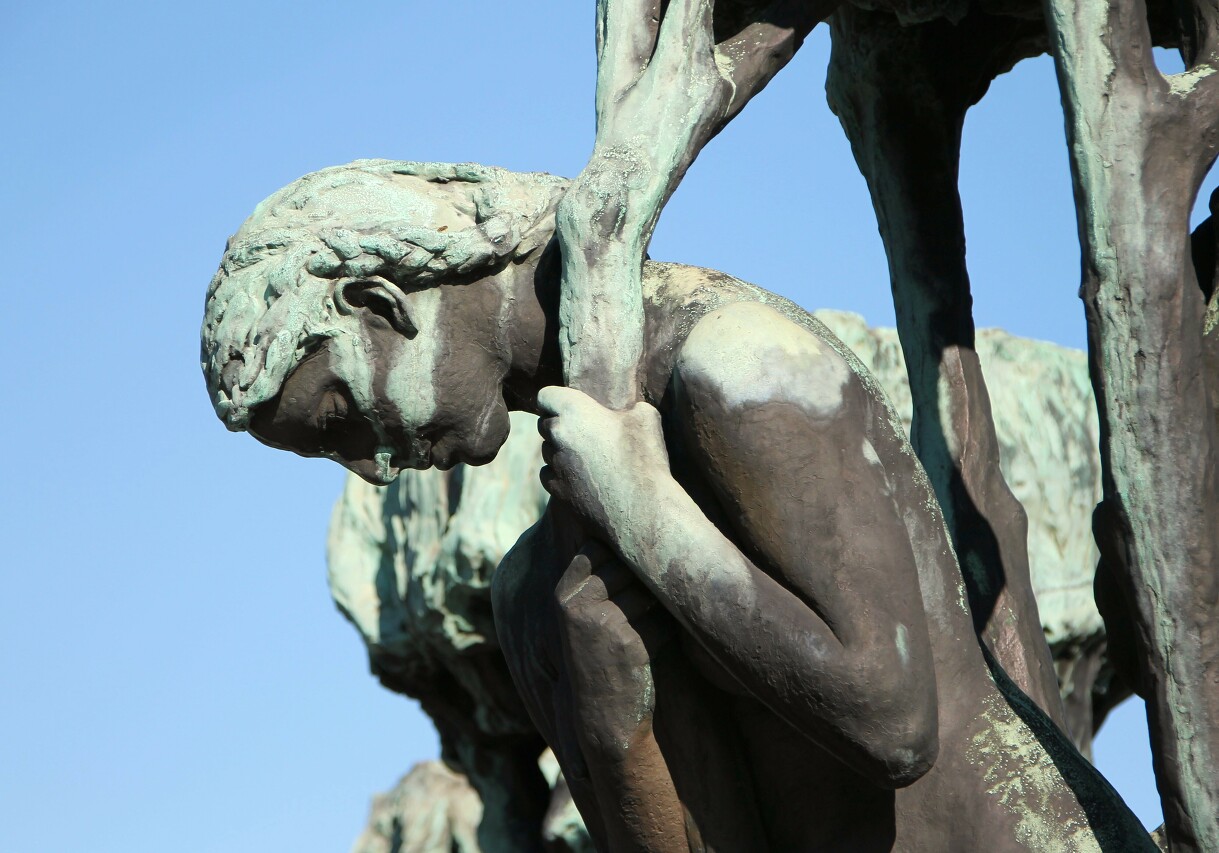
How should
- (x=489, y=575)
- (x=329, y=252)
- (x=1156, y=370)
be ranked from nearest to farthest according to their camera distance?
1. (x=1156, y=370)
2. (x=329, y=252)
3. (x=489, y=575)

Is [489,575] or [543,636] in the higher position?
[489,575]

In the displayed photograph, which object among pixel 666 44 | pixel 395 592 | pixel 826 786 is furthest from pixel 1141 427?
pixel 395 592

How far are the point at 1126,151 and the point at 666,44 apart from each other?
0.96 metres

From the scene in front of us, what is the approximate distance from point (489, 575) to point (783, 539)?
32.6 ft

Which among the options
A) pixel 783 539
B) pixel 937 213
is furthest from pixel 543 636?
pixel 937 213

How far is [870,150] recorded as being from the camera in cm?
510

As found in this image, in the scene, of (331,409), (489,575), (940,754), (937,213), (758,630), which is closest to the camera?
(758,630)

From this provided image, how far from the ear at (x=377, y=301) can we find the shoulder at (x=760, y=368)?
2.06ft

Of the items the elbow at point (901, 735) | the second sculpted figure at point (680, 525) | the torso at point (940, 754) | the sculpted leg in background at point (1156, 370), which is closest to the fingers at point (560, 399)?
the second sculpted figure at point (680, 525)

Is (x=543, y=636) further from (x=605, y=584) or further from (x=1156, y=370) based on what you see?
(x=1156, y=370)

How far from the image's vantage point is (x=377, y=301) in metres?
4.22

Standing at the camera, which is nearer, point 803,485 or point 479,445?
point 803,485

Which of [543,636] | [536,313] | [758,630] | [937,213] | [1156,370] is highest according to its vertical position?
[937,213]

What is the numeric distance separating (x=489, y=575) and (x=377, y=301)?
9526mm
